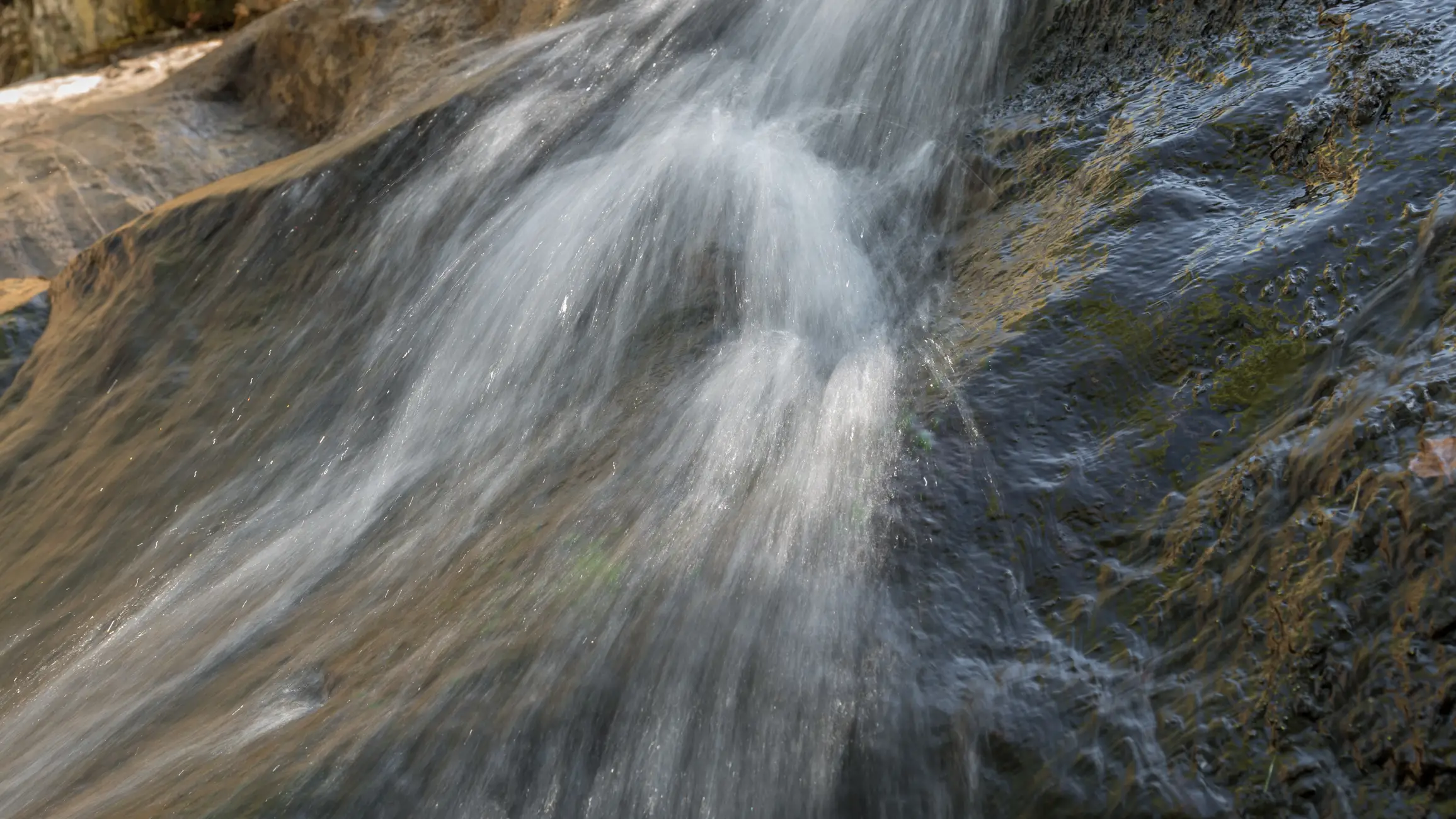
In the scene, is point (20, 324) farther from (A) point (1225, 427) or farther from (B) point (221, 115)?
(A) point (1225, 427)

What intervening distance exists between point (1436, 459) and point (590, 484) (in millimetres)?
1489

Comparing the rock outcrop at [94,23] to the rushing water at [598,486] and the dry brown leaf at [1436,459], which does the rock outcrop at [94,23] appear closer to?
the rushing water at [598,486]

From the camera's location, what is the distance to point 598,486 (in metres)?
2.32

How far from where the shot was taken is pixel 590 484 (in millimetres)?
2350

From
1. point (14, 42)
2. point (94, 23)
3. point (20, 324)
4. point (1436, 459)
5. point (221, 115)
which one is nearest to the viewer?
point (1436, 459)

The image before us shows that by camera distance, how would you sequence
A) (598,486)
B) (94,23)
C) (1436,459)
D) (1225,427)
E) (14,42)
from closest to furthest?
1. (1436,459)
2. (1225,427)
3. (598,486)
4. (94,23)
5. (14,42)

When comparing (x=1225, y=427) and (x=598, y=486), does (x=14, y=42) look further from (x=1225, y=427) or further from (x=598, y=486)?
(x=1225, y=427)

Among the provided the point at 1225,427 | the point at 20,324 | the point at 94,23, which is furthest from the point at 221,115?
the point at 1225,427

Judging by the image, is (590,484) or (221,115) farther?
(221,115)

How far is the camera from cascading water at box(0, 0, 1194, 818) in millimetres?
1810

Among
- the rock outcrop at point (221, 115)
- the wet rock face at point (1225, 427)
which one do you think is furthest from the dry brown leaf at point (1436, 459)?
the rock outcrop at point (221, 115)

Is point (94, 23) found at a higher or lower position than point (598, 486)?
higher

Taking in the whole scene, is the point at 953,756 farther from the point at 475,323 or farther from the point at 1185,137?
the point at 475,323

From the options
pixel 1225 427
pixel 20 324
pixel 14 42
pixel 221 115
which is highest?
pixel 14 42
